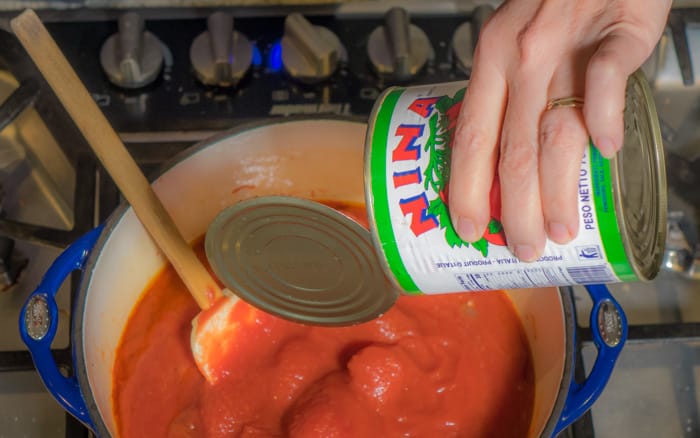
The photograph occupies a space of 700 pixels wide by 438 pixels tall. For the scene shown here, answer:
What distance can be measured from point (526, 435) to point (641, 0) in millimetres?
639

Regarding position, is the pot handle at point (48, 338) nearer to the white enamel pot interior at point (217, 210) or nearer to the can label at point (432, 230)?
the white enamel pot interior at point (217, 210)

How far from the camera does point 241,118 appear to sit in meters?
1.39

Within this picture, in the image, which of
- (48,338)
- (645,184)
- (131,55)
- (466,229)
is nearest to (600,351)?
(645,184)

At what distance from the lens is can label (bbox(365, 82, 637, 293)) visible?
0.83 m

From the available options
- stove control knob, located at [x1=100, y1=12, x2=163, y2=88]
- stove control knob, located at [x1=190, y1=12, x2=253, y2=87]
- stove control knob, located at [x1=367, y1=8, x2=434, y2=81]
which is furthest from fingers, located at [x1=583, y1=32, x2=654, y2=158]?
stove control knob, located at [x1=100, y1=12, x2=163, y2=88]

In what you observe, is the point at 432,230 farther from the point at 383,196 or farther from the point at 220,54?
the point at 220,54

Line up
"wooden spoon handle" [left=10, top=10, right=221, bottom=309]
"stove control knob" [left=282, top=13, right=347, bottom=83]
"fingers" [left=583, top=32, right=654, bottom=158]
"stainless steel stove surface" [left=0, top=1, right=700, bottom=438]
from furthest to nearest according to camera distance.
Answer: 1. "stove control knob" [left=282, top=13, right=347, bottom=83]
2. "stainless steel stove surface" [left=0, top=1, right=700, bottom=438]
3. "wooden spoon handle" [left=10, top=10, right=221, bottom=309]
4. "fingers" [left=583, top=32, right=654, bottom=158]

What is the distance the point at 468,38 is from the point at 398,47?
0.14 meters

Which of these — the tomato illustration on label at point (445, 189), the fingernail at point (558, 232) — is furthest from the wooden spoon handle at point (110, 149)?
the fingernail at point (558, 232)

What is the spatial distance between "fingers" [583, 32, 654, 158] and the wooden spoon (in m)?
0.64

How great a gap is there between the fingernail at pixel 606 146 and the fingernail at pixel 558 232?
0.26ft

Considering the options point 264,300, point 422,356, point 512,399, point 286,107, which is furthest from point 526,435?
point 286,107

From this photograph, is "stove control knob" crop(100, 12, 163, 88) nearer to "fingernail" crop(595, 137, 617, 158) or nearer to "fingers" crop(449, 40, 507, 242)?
"fingers" crop(449, 40, 507, 242)

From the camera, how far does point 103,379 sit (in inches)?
46.2
